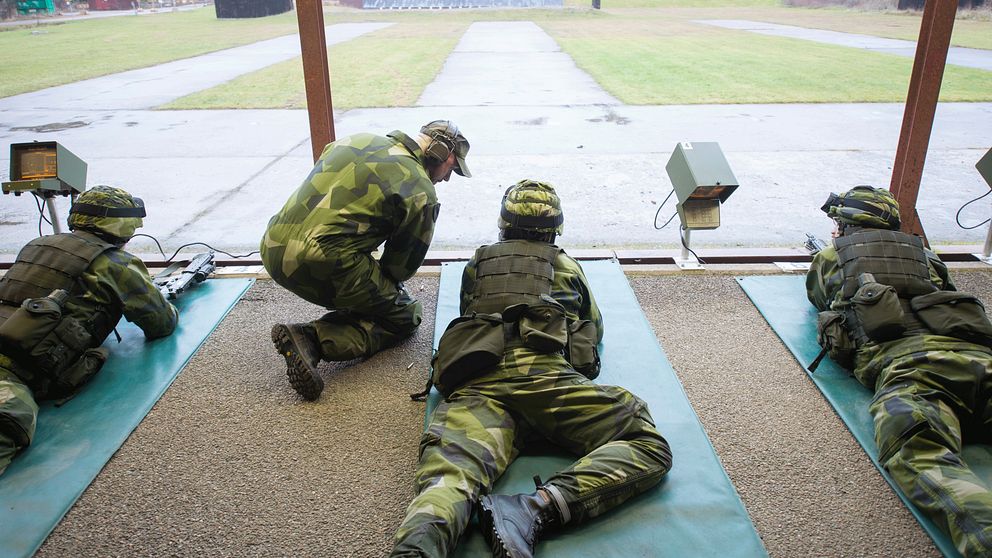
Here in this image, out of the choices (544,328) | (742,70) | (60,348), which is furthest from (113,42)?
(544,328)

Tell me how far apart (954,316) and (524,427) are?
2174mm

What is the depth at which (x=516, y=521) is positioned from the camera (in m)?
2.54

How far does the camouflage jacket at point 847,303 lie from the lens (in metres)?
3.29

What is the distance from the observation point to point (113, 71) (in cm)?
1728

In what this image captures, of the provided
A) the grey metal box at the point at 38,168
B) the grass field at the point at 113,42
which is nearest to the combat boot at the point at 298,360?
the grey metal box at the point at 38,168

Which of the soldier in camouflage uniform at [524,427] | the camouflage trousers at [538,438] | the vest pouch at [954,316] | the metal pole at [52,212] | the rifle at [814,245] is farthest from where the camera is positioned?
the rifle at [814,245]

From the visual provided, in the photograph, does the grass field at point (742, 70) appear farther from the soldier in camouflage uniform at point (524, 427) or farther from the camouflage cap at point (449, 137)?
the soldier in camouflage uniform at point (524, 427)

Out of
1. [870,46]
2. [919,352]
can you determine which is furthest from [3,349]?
[870,46]

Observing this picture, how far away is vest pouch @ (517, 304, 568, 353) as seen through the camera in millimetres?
3129

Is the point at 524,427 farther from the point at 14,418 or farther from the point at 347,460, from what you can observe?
the point at 14,418

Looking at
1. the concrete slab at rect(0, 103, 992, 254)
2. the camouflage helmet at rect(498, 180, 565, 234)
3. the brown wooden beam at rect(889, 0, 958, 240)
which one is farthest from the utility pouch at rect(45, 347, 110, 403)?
the brown wooden beam at rect(889, 0, 958, 240)

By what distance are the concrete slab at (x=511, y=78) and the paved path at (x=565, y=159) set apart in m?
0.14

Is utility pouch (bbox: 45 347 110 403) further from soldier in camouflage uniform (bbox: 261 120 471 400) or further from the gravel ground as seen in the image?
soldier in camouflage uniform (bbox: 261 120 471 400)

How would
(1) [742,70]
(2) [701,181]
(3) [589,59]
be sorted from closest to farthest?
(2) [701,181]
(1) [742,70]
(3) [589,59]
